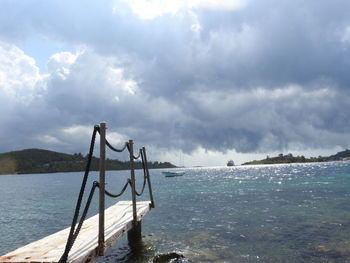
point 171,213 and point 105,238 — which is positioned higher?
point 105,238

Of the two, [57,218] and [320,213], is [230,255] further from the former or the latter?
[57,218]

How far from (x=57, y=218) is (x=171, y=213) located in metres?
12.1

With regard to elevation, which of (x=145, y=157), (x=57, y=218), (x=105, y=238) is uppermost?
(x=145, y=157)

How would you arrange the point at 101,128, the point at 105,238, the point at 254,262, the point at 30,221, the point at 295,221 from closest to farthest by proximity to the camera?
the point at 101,128, the point at 105,238, the point at 254,262, the point at 295,221, the point at 30,221

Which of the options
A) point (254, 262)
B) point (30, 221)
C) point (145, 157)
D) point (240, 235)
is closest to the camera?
point (254, 262)

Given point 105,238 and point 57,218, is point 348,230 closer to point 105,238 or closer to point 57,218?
point 105,238

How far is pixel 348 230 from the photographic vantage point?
20141 mm

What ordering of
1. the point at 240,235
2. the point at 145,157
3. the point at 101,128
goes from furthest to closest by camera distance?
1. the point at 240,235
2. the point at 145,157
3. the point at 101,128

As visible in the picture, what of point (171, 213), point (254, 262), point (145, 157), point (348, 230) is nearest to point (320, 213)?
point (348, 230)

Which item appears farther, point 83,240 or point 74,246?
point 83,240

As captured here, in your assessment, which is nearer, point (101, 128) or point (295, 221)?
point (101, 128)

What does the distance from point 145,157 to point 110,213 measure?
12.3ft

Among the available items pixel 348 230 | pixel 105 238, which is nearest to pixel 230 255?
pixel 105 238

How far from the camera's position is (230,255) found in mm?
15648
